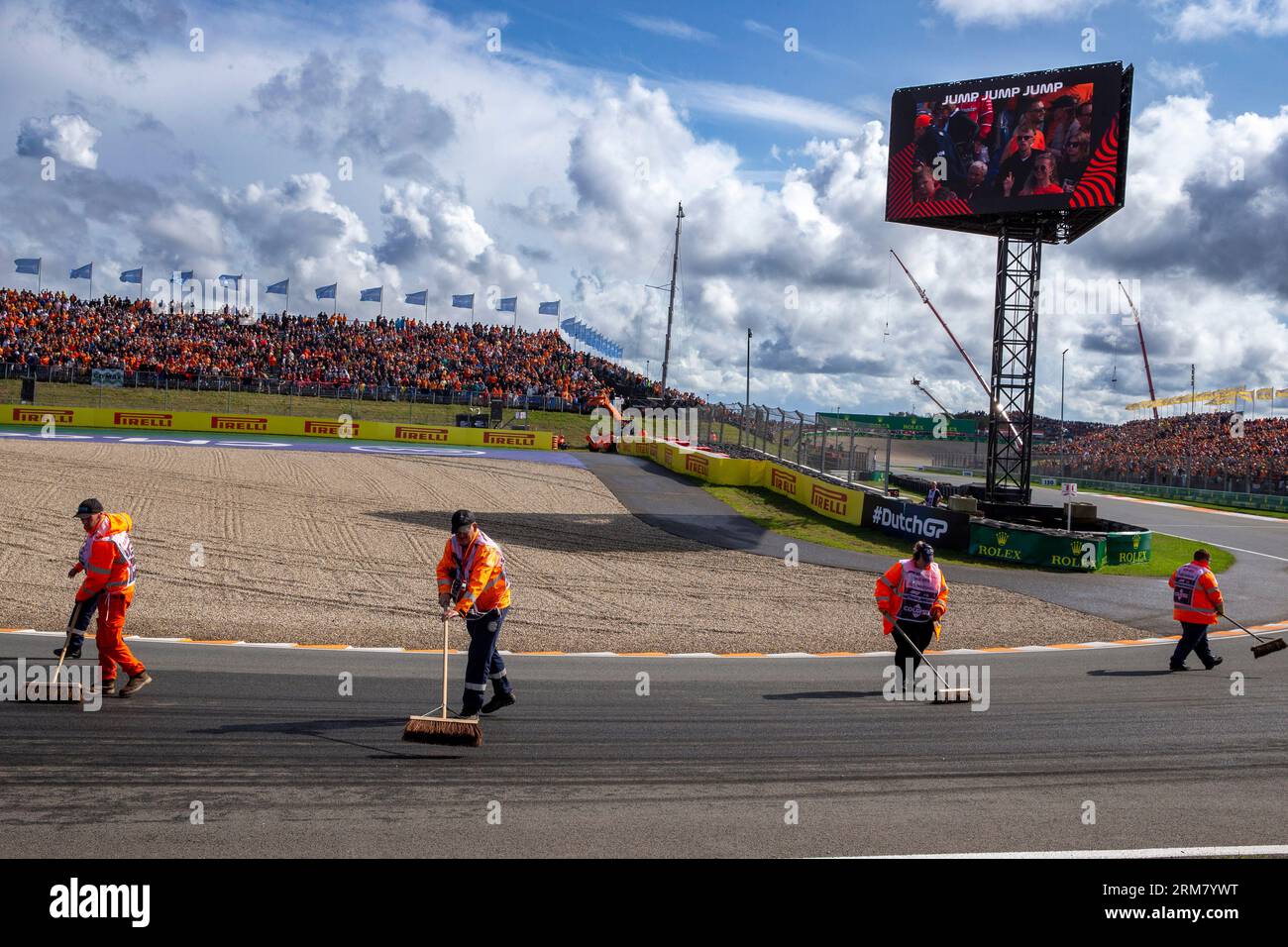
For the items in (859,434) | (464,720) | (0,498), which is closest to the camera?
(464,720)

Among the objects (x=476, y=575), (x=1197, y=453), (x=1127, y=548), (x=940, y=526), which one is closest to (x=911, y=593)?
(x=476, y=575)

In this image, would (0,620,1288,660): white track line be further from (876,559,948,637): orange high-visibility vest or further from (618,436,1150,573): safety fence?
(618,436,1150,573): safety fence

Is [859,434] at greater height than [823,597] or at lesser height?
greater

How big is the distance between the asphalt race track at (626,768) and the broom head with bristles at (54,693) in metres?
0.23

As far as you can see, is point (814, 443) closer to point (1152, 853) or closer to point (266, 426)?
point (1152, 853)

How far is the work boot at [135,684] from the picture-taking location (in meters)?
8.66

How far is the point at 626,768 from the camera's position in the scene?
7184 millimetres

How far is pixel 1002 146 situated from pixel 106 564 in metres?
24.3

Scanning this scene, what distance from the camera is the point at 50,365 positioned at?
45.5m

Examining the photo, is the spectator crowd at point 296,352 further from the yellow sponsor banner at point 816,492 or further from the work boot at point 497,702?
the work boot at point 497,702

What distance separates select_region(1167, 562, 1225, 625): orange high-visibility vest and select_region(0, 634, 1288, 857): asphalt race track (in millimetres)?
1586
